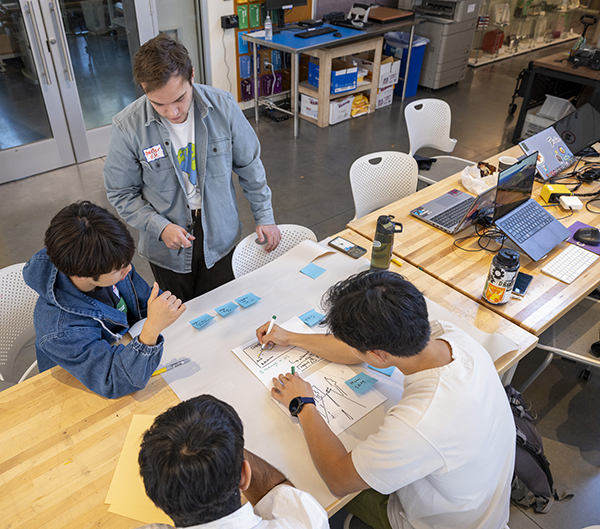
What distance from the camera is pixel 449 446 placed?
43.5 inches

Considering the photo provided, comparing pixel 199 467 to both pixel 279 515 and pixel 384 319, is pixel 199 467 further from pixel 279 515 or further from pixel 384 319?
pixel 384 319

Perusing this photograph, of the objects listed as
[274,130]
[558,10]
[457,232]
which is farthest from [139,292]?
[558,10]

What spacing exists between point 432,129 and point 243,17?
2649 millimetres

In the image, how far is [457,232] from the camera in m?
2.24

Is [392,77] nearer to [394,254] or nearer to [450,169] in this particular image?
[450,169]

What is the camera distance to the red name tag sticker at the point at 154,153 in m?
1.83

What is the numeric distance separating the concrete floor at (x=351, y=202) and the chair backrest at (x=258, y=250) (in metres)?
1.11

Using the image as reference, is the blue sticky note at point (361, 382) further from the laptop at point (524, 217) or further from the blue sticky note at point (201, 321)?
the laptop at point (524, 217)

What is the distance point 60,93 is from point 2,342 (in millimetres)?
3078

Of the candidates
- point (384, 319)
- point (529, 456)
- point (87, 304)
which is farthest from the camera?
point (529, 456)

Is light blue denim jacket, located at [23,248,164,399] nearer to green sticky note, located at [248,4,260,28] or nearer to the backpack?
the backpack

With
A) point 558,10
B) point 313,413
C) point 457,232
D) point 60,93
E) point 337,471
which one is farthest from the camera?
point 558,10

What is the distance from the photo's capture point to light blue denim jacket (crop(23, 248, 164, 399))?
1375 mm

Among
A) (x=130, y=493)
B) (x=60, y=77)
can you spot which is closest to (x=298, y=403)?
(x=130, y=493)
